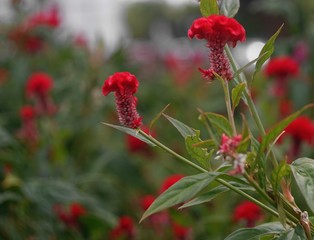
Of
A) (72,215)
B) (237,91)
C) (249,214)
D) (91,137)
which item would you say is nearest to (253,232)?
(237,91)

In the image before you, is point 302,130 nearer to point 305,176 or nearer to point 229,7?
point 229,7

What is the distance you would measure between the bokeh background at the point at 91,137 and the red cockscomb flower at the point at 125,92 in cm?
15

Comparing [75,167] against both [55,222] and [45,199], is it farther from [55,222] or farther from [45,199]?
[45,199]

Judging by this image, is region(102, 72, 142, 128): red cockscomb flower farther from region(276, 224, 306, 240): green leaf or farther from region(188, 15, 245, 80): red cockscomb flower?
region(276, 224, 306, 240): green leaf

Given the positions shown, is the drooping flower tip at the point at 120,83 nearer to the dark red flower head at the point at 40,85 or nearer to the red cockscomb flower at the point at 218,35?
the red cockscomb flower at the point at 218,35

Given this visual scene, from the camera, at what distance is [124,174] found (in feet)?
8.67

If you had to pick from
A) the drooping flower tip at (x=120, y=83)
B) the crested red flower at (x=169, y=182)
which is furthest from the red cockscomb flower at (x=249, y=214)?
the drooping flower tip at (x=120, y=83)

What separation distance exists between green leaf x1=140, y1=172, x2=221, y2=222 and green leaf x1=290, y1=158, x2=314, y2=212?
10cm

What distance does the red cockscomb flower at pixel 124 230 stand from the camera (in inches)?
70.5

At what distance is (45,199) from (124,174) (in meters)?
0.87

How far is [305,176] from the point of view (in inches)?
36.2

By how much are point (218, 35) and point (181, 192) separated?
221mm

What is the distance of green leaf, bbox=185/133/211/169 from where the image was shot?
1.01 m

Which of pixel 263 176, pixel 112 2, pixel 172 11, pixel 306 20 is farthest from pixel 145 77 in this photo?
pixel 172 11
